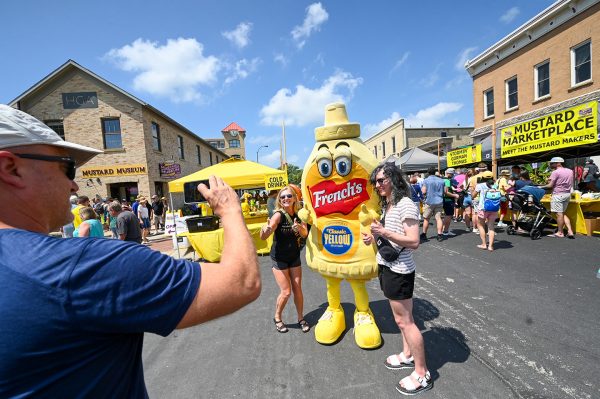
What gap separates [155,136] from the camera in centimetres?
1612

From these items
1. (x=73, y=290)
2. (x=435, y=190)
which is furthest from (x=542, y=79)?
(x=73, y=290)

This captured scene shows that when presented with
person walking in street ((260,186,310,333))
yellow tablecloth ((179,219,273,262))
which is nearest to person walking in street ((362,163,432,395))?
person walking in street ((260,186,310,333))

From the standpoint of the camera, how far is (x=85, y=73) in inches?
562

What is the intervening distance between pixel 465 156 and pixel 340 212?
10.9m

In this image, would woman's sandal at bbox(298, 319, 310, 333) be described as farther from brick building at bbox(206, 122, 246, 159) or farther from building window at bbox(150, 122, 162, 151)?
brick building at bbox(206, 122, 246, 159)

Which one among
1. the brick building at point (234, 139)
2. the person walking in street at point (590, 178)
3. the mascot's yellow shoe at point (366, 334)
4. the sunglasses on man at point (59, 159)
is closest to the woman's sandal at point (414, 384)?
the mascot's yellow shoe at point (366, 334)

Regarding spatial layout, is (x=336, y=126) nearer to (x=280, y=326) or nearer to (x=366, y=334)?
(x=366, y=334)

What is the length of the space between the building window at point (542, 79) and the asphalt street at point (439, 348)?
480 inches

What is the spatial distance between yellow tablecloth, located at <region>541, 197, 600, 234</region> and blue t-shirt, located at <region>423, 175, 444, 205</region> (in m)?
3.07

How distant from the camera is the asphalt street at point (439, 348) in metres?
2.39

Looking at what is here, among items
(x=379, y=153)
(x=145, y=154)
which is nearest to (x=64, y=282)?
(x=145, y=154)

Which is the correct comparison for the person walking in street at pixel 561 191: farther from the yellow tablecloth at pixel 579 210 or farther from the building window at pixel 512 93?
the building window at pixel 512 93

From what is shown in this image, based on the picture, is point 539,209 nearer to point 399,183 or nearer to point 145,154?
point 399,183

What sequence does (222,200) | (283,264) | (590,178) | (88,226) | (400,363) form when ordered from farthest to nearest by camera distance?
(590,178) < (88,226) < (283,264) < (400,363) < (222,200)
